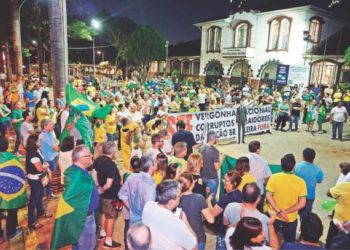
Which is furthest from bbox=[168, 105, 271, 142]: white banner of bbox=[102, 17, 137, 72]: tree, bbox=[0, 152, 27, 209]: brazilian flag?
bbox=[102, 17, 137, 72]: tree

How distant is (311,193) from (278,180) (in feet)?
3.23

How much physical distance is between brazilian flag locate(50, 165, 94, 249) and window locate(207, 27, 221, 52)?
33.8m

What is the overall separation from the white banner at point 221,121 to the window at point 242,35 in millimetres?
20102

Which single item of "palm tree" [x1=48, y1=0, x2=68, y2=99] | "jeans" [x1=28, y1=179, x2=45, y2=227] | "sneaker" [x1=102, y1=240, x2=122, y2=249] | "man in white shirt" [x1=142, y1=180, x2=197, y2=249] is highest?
"palm tree" [x1=48, y1=0, x2=68, y2=99]

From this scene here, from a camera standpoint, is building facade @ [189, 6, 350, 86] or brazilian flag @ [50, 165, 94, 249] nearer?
brazilian flag @ [50, 165, 94, 249]

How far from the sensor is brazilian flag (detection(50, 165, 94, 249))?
3.72m

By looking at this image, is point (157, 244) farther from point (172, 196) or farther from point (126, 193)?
point (126, 193)

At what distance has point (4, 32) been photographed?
87.0ft

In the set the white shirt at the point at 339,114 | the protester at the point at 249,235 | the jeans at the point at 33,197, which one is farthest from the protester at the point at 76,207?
the white shirt at the point at 339,114

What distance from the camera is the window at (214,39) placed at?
117 feet

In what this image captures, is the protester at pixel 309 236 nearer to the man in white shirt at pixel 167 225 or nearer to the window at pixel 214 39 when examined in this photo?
the man in white shirt at pixel 167 225

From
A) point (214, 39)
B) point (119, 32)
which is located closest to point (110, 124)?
point (214, 39)

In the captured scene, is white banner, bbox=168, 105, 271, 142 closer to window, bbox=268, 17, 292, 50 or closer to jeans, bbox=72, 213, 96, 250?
jeans, bbox=72, 213, 96, 250

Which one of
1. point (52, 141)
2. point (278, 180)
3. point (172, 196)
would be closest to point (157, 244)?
point (172, 196)
